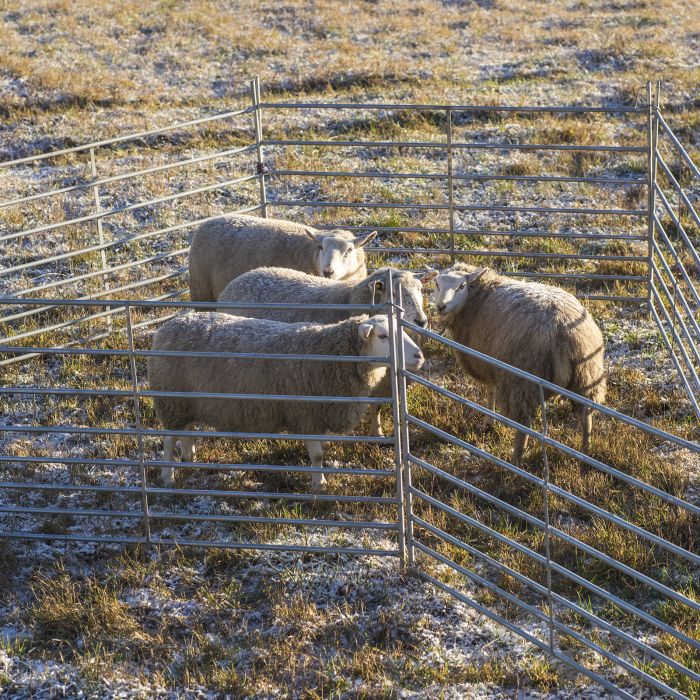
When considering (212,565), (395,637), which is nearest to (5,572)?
(212,565)

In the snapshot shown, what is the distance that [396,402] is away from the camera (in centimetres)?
511

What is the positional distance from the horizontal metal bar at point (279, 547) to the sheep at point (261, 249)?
136 inches

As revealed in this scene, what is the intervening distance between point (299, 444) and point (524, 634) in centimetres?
244

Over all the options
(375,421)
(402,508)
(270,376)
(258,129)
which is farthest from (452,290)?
(258,129)

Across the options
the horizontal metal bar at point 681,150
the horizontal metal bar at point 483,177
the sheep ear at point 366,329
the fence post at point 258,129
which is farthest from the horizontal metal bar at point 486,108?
the sheep ear at point 366,329

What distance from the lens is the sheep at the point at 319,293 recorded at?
7.27m

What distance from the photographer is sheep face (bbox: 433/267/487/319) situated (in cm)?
725

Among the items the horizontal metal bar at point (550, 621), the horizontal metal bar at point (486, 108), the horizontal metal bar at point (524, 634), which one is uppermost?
the horizontal metal bar at point (486, 108)

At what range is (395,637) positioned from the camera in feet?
16.1

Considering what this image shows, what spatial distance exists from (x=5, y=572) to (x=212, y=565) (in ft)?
3.87

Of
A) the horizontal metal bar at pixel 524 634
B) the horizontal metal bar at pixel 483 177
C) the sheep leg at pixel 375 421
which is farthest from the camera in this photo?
the horizontal metal bar at pixel 483 177

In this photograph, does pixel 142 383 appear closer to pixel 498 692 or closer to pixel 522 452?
pixel 522 452

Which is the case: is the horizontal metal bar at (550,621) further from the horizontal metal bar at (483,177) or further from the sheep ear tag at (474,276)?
the horizontal metal bar at (483,177)

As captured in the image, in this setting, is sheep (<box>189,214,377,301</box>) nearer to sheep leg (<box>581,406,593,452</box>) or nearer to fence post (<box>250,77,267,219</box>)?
fence post (<box>250,77,267,219</box>)
